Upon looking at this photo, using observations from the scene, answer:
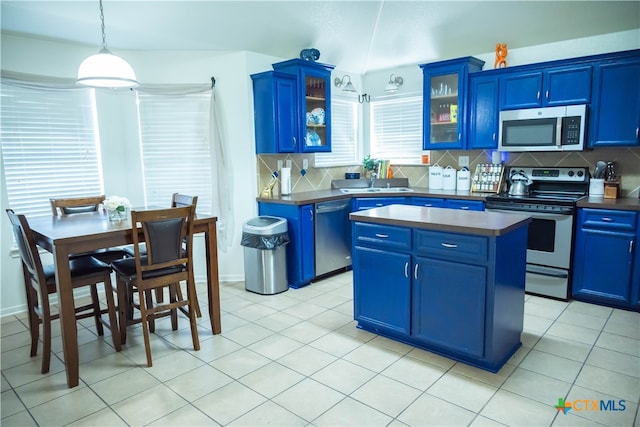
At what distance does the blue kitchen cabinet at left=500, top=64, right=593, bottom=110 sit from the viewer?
3750 mm

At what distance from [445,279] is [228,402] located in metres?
1.47

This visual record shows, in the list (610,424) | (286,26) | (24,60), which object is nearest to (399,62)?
(286,26)

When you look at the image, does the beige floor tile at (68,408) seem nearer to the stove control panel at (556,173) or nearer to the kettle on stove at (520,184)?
the kettle on stove at (520,184)

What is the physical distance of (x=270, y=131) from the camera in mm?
4266

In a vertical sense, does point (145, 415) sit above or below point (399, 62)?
below

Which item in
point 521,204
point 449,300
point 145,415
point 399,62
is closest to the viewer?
point 145,415

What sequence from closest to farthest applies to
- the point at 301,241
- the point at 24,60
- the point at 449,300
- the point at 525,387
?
the point at 525,387 → the point at 449,300 → the point at 24,60 → the point at 301,241

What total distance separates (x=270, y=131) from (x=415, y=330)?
8.09 ft

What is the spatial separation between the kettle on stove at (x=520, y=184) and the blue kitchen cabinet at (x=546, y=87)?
701 millimetres

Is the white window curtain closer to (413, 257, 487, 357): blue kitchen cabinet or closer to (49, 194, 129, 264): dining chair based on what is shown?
(49, 194, 129, 264): dining chair

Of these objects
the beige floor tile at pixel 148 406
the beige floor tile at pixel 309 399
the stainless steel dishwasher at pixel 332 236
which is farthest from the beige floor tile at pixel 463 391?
the stainless steel dishwasher at pixel 332 236

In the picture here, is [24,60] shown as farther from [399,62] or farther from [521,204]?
[521,204]

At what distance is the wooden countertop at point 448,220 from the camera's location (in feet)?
8.02

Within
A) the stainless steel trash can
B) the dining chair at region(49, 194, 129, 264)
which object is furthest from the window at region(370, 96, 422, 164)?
the dining chair at region(49, 194, 129, 264)
